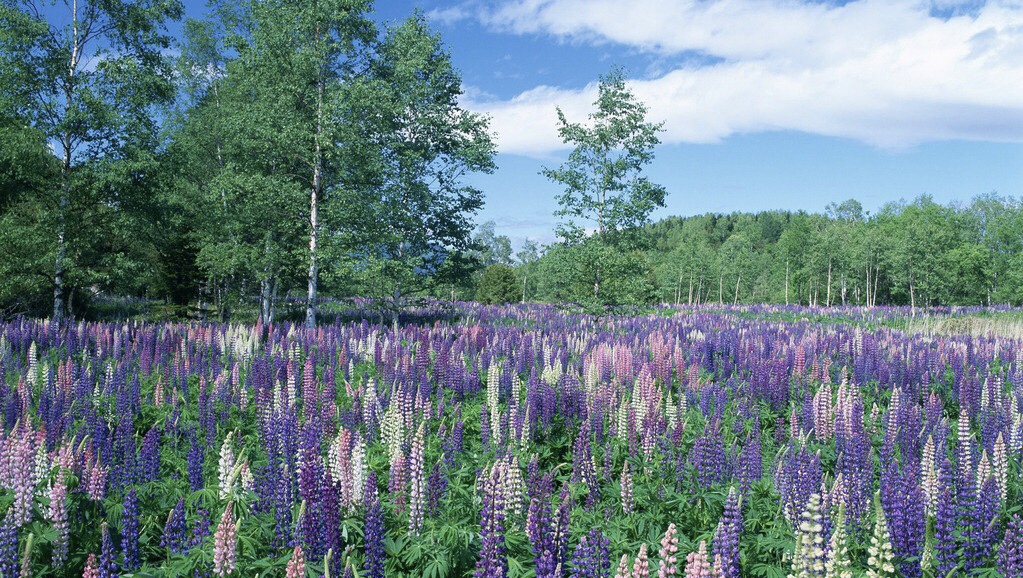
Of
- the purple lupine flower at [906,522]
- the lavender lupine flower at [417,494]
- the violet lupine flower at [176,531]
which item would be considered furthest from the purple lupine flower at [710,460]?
the violet lupine flower at [176,531]

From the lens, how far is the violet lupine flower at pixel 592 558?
10.1 feet

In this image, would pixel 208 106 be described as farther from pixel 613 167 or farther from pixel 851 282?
pixel 851 282

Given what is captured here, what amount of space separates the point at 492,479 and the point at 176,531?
2041mm

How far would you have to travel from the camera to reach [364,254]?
68.8 feet

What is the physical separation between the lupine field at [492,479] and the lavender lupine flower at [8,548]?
1cm

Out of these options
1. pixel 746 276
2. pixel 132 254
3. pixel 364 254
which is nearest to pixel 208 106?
pixel 132 254

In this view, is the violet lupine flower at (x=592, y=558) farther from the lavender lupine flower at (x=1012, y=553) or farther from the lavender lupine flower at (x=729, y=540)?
the lavender lupine flower at (x=1012, y=553)

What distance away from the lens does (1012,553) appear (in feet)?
11.0

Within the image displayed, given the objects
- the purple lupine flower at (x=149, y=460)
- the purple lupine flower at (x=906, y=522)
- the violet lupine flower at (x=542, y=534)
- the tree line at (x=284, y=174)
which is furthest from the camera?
the tree line at (x=284, y=174)

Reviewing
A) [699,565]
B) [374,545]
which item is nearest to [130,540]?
[374,545]

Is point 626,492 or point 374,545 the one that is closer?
point 374,545

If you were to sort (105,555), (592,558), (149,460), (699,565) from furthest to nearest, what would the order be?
1. (149,460)
2. (105,555)
3. (592,558)
4. (699,565)

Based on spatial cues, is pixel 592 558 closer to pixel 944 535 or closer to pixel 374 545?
pixel 374 545

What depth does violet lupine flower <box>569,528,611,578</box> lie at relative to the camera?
10.1ft
